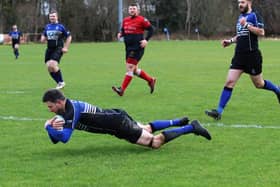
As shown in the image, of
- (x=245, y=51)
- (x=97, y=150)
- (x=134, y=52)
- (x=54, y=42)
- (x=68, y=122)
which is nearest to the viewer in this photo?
(x=68, y=122)

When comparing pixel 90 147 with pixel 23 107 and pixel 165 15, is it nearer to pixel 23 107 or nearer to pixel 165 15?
pixel 23 107

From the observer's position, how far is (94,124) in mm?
7020

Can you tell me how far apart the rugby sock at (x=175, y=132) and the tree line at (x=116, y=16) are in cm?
6147

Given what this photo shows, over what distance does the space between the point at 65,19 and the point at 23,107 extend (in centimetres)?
5900

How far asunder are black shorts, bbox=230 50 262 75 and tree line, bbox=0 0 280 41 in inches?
2324

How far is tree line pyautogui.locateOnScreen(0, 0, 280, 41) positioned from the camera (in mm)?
68812

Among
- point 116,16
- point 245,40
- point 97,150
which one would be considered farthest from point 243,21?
point 116,16

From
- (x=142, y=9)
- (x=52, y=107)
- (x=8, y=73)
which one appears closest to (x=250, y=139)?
(x=52, y=107)

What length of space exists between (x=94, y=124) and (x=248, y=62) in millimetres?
3532

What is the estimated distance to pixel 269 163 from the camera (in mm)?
6395

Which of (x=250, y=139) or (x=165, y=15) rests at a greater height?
(x=250, y=139)

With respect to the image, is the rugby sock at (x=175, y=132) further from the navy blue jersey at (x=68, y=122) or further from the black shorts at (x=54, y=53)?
the black shorts at (x=54, y=53)

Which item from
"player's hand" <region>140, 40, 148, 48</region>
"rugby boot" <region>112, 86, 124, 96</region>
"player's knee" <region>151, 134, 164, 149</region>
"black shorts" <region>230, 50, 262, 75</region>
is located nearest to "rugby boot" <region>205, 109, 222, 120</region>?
"black shorts" <region>230, 50, 262, 75</region>

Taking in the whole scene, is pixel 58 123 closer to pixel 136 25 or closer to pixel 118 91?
pixel 118 91
